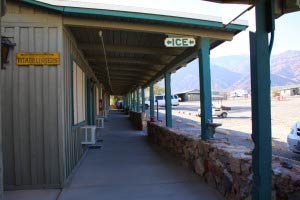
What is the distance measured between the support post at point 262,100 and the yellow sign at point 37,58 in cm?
368

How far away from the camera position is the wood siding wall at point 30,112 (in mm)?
6012

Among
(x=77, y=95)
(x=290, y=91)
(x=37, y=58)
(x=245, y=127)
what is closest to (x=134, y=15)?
(x=37, y=58)

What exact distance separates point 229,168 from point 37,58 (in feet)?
11.9

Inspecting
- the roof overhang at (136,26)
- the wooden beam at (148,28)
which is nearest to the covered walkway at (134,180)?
the roof overhang at (136,26)

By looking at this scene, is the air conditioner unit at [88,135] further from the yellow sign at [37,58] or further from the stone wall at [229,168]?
the yellow sign at [37,58]

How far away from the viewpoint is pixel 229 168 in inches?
197

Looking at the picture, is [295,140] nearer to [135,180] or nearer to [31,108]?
[135,180]

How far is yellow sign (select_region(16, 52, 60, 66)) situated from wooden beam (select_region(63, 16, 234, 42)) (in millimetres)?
681

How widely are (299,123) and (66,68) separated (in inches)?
224

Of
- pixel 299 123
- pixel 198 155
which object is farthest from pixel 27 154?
pixel 299 123

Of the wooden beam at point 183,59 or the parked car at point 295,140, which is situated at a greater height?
the wooden beam at point 183,59

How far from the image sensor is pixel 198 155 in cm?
673

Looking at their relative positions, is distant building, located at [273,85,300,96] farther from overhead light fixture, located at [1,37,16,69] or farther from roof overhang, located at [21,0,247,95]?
overhead light fixture, located at [1,37,16,69]

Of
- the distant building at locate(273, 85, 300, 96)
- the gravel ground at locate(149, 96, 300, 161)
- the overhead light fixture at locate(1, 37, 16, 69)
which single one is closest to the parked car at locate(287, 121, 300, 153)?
the gravel ground at locate(149, 96, 300, 161)
